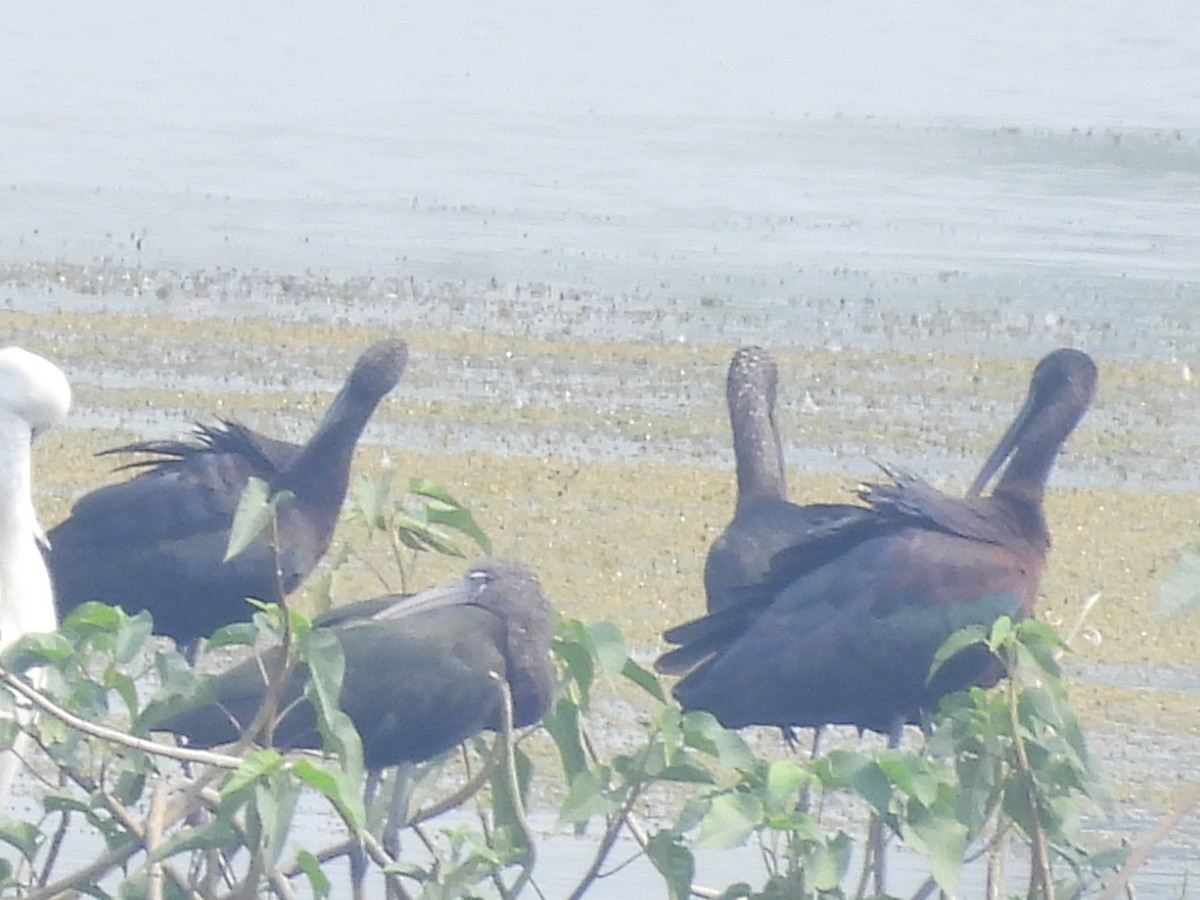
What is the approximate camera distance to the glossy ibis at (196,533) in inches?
263

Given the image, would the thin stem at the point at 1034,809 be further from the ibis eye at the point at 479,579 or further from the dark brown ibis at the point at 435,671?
the ibis eye at the point at 479,579

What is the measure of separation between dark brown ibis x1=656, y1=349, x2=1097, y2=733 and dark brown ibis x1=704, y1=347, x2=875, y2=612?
5 cm

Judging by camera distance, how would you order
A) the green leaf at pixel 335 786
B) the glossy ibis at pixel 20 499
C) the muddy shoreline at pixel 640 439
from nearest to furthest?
the green leaf at pixel 335 786, the glossy ibis at pixel 20 499, the muddy shoreline at pixel 640 439

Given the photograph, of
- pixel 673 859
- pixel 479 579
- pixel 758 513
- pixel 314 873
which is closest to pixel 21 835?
pixel 314 873

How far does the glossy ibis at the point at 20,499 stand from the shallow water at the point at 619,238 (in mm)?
2573

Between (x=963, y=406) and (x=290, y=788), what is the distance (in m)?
7.97

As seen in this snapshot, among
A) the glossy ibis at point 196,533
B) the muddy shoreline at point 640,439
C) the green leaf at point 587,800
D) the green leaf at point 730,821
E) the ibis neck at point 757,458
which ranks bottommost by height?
the muddy shoreline at point 640,439

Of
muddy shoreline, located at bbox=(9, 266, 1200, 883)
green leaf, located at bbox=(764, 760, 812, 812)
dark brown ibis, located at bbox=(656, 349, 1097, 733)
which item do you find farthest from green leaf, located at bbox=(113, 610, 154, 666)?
muddy shoreline, located at bbox=(9, 266, 1200, 883)

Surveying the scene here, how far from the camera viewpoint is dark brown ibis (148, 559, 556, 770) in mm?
5234

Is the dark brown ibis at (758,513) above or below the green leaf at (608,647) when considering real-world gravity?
below

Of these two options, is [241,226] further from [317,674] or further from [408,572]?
[317,674]

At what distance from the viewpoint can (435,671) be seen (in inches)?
207

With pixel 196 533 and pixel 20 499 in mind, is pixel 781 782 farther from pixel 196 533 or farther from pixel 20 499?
pixel 196 533

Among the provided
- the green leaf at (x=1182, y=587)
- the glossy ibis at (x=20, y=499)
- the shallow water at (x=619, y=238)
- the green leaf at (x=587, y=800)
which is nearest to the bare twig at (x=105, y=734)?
the green leaf at (x=587, y=800)
